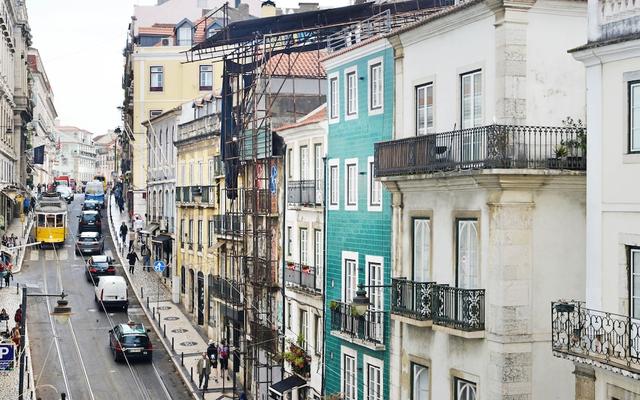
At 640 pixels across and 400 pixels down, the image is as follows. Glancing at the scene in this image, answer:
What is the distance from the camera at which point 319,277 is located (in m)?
32.3

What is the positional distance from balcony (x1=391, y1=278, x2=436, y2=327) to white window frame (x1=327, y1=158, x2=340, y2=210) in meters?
6.88

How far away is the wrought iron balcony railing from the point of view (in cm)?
2655

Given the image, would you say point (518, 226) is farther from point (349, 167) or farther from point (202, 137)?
point (202, 137)

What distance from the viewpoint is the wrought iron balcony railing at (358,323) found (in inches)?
1045

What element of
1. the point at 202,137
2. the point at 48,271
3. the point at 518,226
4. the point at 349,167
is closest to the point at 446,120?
the point at 518,226

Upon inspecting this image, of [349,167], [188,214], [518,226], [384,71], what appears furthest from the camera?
[188,214]

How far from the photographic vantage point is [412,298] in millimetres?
23703

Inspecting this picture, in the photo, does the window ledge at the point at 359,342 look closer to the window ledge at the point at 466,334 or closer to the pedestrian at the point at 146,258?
the window ledge at the point at 466,334

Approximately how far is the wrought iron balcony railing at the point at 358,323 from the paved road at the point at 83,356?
11.6m

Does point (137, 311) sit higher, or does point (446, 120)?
point (446, 120)

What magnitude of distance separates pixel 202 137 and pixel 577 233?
108 feet

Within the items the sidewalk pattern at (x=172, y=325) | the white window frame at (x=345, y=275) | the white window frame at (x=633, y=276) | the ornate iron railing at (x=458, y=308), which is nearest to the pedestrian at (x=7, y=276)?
the sidewalk pattern at (x=172, y=325)

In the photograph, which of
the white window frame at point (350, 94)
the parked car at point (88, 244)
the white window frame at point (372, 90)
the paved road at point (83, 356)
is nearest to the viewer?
the white window frame at point (372, 90)

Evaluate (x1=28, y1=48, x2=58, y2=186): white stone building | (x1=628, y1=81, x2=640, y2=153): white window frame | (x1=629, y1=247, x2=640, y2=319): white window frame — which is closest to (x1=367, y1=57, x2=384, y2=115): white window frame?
(x1=628, y1=81, x2=640, y2=153): white window frame
